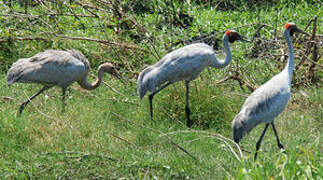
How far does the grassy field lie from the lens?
4.53 meters

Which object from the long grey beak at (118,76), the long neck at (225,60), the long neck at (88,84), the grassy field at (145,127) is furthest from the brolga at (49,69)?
the long neck at (225,60)

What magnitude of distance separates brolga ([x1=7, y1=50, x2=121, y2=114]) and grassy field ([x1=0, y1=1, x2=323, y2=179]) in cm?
32

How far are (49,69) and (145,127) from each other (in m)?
1.92

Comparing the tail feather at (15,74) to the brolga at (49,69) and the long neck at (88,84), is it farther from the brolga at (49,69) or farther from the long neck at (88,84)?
the long neck at (88,84)

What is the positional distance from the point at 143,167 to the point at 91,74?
3.19 metres

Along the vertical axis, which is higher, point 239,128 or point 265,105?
point 265,105

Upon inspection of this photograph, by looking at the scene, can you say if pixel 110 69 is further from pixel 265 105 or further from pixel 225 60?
pixel 265 105

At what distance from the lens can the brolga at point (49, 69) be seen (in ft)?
20.6

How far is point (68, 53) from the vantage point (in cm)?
660

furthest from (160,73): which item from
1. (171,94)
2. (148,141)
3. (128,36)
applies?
(128,36)

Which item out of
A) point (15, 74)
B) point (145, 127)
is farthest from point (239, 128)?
point (15, 74)

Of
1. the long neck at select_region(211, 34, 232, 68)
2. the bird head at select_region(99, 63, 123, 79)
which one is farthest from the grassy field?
the long neck at select_region(211, 34, 232, 68)

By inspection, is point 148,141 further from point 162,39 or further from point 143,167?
point 162,39

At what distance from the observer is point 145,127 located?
5082 mm
